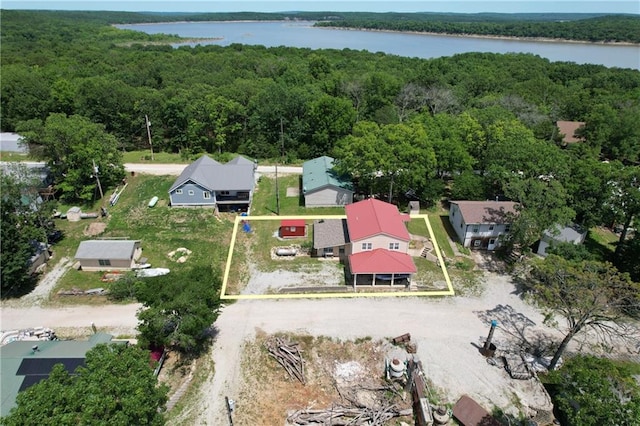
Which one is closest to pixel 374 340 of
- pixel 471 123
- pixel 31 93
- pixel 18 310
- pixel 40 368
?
pixel 40 368

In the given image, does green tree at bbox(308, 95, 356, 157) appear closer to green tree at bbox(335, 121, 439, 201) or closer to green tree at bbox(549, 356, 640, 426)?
green tree at bbox(335, 121, 439, 201)

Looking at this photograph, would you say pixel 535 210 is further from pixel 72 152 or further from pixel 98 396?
pixel 72 152

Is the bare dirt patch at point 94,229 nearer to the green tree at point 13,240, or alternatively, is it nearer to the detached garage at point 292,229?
the green tree at point 13,240

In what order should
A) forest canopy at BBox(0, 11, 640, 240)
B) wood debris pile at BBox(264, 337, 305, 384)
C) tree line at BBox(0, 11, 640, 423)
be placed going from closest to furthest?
wood debris pile at BBox(264, 337, 305, 384), tree line at BBox(0, 11, 640, 423), forest canopy at BBox(0, 11, 640, 240)

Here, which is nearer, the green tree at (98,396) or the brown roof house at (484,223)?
the green tree at (98,396)

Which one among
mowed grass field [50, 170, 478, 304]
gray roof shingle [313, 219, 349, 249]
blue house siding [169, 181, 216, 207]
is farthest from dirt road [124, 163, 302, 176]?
gray roof shingle [313, 219, 349, 249]

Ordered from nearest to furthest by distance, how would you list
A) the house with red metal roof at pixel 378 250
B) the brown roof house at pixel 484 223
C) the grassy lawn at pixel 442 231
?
the house with red metal roof at pixel 378 250, the brown roof house at pixel 484 223, the grassy lawn at pixel 442 231

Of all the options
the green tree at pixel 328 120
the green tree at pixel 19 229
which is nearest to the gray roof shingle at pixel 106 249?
the green tree at pixel 19 229
